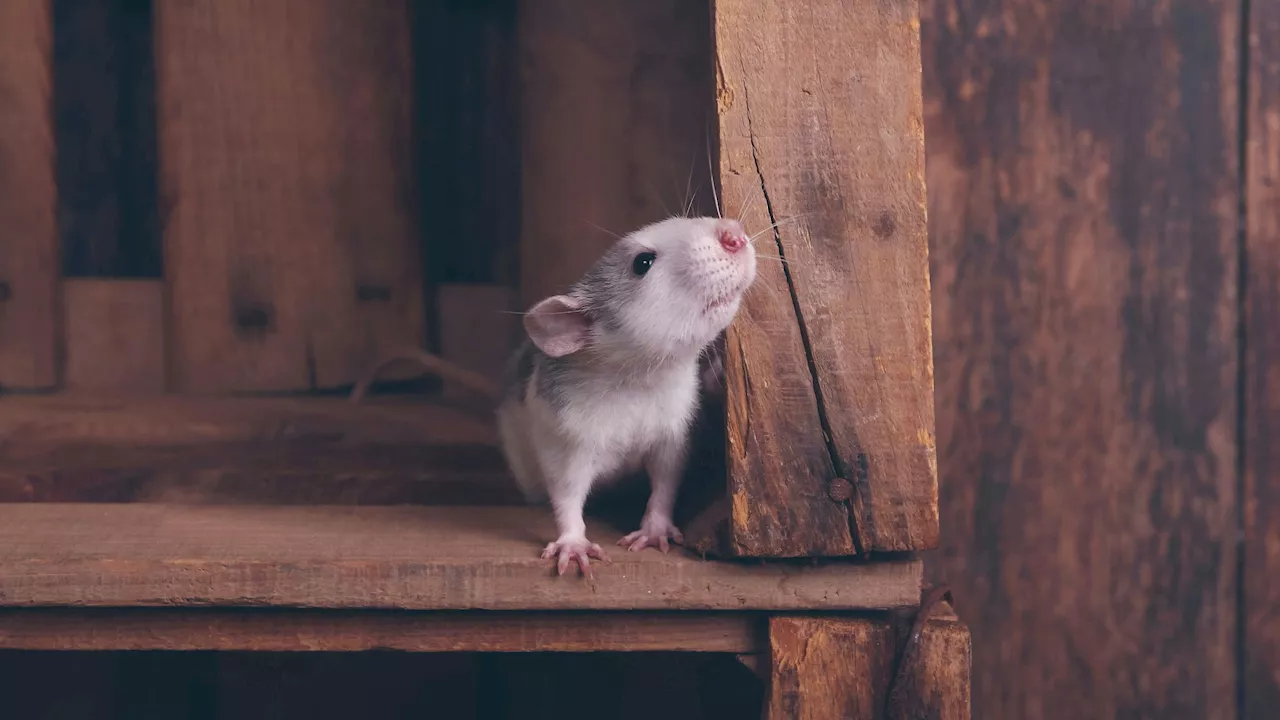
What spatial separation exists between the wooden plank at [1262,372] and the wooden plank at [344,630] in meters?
1.42

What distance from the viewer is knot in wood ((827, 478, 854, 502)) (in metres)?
1.51

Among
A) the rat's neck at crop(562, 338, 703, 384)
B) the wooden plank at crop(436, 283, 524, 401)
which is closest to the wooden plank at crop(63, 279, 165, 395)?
the wooden plank at crop(436, 283, 524, 401)

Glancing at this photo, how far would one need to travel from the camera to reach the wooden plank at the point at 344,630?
1556 millimetres

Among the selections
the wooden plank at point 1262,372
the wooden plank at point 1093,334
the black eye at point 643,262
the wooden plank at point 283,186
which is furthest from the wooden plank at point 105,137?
the wooden plank at point 1262,372

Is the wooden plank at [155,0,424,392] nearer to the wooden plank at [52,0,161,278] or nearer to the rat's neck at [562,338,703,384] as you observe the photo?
the wooden plank at [52,0,161,278]

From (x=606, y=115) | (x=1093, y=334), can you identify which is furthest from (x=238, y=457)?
(x=1093, y=334)

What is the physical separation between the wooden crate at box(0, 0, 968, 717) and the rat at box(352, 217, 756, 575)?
2.5 inches

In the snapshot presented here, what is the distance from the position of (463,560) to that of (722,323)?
0.53 meters

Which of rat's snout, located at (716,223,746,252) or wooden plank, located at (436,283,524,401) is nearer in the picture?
rat's snout, located at (716,223,746,252)

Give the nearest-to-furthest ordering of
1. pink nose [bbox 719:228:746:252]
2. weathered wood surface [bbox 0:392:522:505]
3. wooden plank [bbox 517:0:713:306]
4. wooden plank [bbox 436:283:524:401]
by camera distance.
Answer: pink nose [bbox 719:228:746:252], weathered wood surface [bbox 0:392:522:505], wooden plank [bbox 517:0:713:306], wooden plank [bbox 436:283:524:401]

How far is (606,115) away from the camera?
7.59ft

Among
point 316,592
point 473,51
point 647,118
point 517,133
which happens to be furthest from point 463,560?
point 473,51

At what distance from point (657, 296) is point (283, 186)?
126cm

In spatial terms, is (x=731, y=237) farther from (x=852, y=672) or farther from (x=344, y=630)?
(x=344, y=630)
